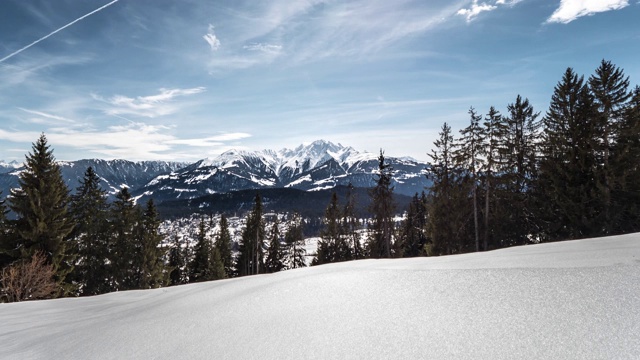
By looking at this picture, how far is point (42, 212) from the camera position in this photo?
19516 mm

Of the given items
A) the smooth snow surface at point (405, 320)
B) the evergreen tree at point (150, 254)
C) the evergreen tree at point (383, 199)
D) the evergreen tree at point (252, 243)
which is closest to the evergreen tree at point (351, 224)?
the evergreen tree at point (383, 199)

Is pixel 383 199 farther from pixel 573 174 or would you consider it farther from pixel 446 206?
pixel 573 174

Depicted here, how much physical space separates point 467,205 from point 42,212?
30730 millimetres

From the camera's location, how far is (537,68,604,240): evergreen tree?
663 inches

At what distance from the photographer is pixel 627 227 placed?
16.3 meters

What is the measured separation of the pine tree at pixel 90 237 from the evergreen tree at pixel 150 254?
9.37 feet

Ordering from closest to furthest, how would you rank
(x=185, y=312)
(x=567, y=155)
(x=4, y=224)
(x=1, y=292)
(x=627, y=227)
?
(x=185, y=312)
(x=1, y=292)
(x=627, y=227)
(x=567, y=155)
(x=4, y=224)

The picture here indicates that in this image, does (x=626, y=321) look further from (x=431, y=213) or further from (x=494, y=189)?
(x=431, y=213)

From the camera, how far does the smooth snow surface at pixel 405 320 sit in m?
1.96

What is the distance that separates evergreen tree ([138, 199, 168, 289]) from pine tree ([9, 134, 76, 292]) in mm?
7562

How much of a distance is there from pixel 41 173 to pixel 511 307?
27470 millimetres

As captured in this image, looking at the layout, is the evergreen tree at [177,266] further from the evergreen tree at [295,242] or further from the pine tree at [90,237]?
the pine tree at [90,237]

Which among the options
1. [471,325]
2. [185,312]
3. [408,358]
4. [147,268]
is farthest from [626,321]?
[147,268]

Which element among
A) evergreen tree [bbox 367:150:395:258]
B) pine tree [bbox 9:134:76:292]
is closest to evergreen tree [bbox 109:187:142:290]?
pine tree [bbox 9:134:76:292]
